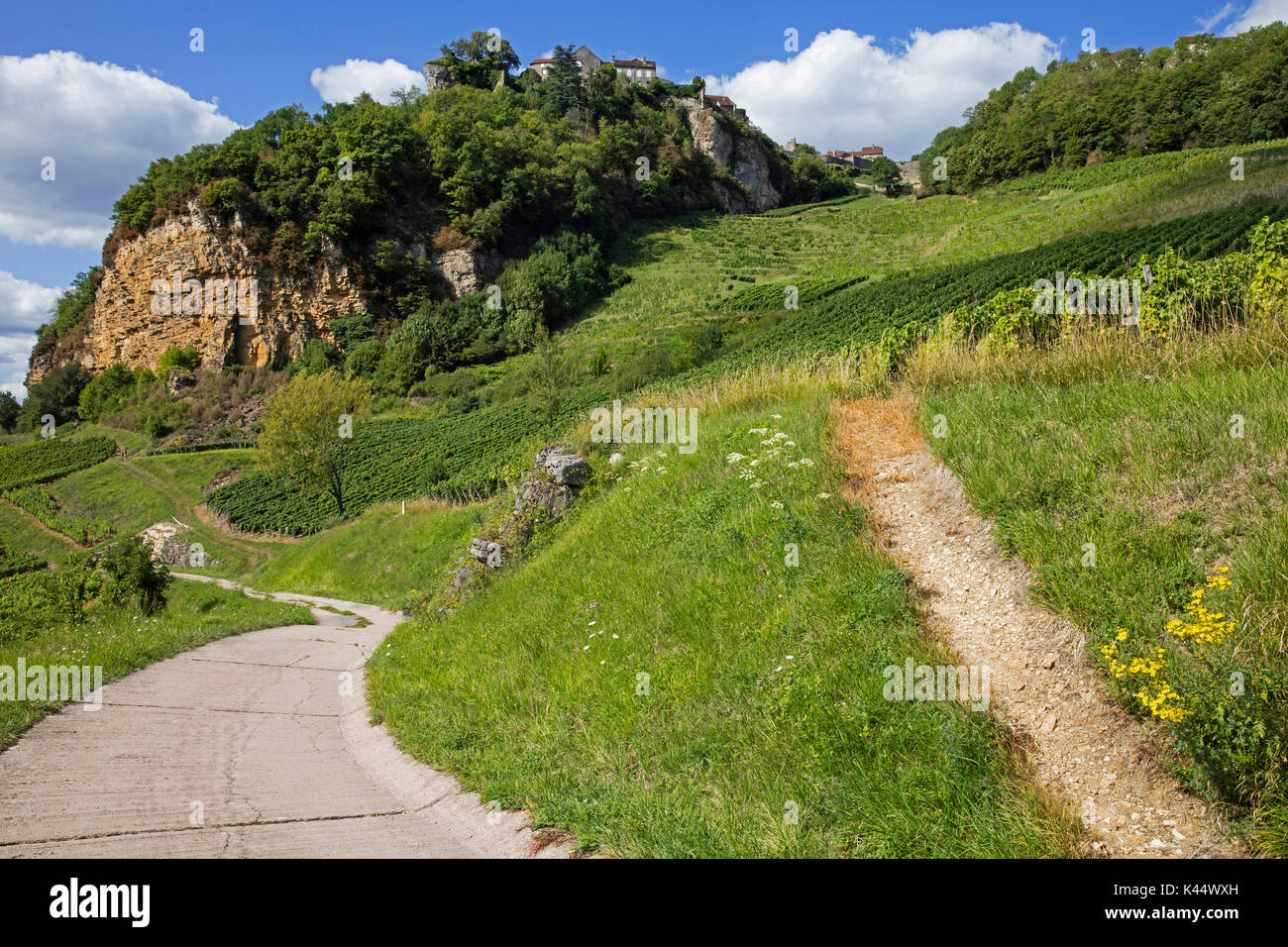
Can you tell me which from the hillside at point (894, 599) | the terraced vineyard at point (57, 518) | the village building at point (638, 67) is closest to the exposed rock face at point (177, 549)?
the terraced vineyard at point (57, 518)

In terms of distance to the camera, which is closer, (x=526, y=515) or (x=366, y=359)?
(x=526, y=515)

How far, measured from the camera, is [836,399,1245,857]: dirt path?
325 centimetres

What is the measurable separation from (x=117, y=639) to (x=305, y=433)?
27.9 meters

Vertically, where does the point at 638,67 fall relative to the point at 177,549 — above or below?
above

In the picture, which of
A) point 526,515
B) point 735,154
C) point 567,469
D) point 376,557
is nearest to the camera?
point 526,515

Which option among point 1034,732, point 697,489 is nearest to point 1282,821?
point 1034,732

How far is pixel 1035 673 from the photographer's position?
429 centimetres

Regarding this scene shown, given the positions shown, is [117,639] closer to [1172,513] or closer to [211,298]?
[1172,513]

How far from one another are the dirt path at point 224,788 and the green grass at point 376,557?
39.4 feet

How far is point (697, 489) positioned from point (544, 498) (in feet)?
14.5

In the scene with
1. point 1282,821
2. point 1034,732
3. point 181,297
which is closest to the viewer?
point 1282,821

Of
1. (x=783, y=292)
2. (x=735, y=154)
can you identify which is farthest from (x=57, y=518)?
(x=735, y=154)

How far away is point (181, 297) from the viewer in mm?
75188
